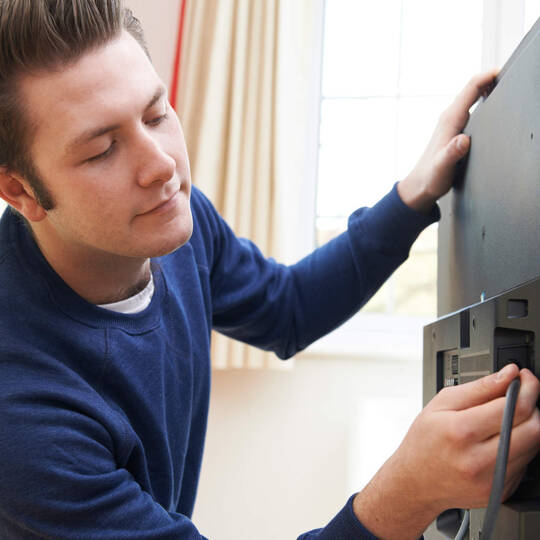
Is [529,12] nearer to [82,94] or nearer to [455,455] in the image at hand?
[82,94]

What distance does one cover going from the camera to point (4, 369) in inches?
28.4

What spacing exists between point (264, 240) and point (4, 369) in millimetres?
1311

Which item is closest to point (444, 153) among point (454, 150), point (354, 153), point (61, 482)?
point (454, 150)

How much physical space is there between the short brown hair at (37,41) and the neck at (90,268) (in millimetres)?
68

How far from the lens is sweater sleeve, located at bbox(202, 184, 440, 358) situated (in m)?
0.94

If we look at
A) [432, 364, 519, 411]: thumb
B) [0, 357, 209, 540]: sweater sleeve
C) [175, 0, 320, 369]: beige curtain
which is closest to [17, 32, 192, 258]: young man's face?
[0, 357, 209, 540]: sweater sleeve

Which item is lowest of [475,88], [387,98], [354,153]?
[475,88]

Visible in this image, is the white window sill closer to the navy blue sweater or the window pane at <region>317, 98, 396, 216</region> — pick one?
the window pane at <region>317, 98, 396, 216</region>

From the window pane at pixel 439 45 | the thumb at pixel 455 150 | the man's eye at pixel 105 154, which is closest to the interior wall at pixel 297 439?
the window pane at pixel 439 45

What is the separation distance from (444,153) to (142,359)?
1.43 ft

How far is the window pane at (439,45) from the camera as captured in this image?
6.87ft

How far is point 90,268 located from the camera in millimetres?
842

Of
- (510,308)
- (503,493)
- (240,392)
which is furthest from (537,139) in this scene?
(240,392)

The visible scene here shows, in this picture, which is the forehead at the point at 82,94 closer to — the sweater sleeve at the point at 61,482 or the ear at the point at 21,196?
the ear at the point at 21,196
